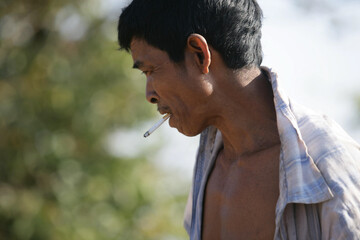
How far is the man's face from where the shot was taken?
6.44ft

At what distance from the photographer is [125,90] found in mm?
6262

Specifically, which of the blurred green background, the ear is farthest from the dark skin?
the blurred green background

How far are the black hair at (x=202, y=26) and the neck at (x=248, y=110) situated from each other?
54mm

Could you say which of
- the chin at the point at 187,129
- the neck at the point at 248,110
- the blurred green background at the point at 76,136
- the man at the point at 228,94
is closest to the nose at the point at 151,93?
the man at the point at 228,94

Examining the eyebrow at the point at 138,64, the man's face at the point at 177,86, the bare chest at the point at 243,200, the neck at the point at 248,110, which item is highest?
the eyebrow at the point at 138,64

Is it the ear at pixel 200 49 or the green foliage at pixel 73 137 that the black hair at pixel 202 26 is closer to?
the ear at pixel 200 49

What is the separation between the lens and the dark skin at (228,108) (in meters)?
1.92

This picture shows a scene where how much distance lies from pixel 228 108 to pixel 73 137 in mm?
4363

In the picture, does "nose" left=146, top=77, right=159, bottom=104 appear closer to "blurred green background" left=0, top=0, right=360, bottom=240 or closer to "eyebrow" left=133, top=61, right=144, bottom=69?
"eyebrow" left=133, top=61, right=144, bottom=69

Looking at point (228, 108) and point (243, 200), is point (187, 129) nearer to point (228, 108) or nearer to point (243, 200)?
point (228, 108)

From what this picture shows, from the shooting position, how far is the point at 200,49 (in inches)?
76.6

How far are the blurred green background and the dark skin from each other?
12.7ft

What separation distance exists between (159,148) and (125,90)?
2.25 ft

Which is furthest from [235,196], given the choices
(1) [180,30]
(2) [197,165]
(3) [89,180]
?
(3) [89,180]
